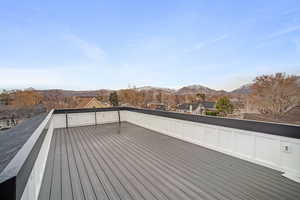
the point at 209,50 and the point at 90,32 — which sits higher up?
the point at 90,32

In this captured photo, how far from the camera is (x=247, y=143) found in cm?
318

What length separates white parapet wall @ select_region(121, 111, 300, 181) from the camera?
256cm

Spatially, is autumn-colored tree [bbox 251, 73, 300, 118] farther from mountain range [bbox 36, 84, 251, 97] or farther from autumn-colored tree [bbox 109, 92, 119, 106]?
autumn-colored tree [bbox 109, 92, 119, 106]

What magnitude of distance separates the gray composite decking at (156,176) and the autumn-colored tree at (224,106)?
19.0 metres

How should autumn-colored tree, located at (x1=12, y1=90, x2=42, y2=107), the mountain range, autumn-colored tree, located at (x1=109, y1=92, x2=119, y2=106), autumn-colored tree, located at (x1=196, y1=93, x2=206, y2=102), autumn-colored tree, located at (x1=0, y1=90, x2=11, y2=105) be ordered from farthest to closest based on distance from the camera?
1. autumn-colored tree, located at (x1=196, y1=93, x2=206, y2=102)
2. autumn-colored tree, located at (x1=109, y1=92, x2=119, y2=106)
3. the mountain range
4. autumn-colored tree, located at (x1=12, y1=90, x2=42, y2=107)
5. autumn-colored tree, located at (x1=0, y1=90, x2=11, y2=105)

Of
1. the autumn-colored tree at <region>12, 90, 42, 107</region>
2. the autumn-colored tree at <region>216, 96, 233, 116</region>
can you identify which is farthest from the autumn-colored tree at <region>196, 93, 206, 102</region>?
the autumn-colored tree at <region>12, 90, 42, 107</region>

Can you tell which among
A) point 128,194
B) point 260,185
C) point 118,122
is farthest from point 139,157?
point 118,122

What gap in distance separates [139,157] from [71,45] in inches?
317

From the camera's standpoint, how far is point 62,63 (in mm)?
10000

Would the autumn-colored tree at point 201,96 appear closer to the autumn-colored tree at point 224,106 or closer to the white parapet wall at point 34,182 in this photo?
the autumn-colored tree at point 224,106

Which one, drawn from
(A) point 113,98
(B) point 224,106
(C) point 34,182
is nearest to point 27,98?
(A) point 113,98

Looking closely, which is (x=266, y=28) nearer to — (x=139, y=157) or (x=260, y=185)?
(x=260, y=185)

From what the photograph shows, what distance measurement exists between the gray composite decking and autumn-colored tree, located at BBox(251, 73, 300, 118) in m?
11.4

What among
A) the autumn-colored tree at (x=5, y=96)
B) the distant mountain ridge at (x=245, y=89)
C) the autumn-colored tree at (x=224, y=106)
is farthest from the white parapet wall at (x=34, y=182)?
A: the autumn-colored tree at (x=224, y=106)
